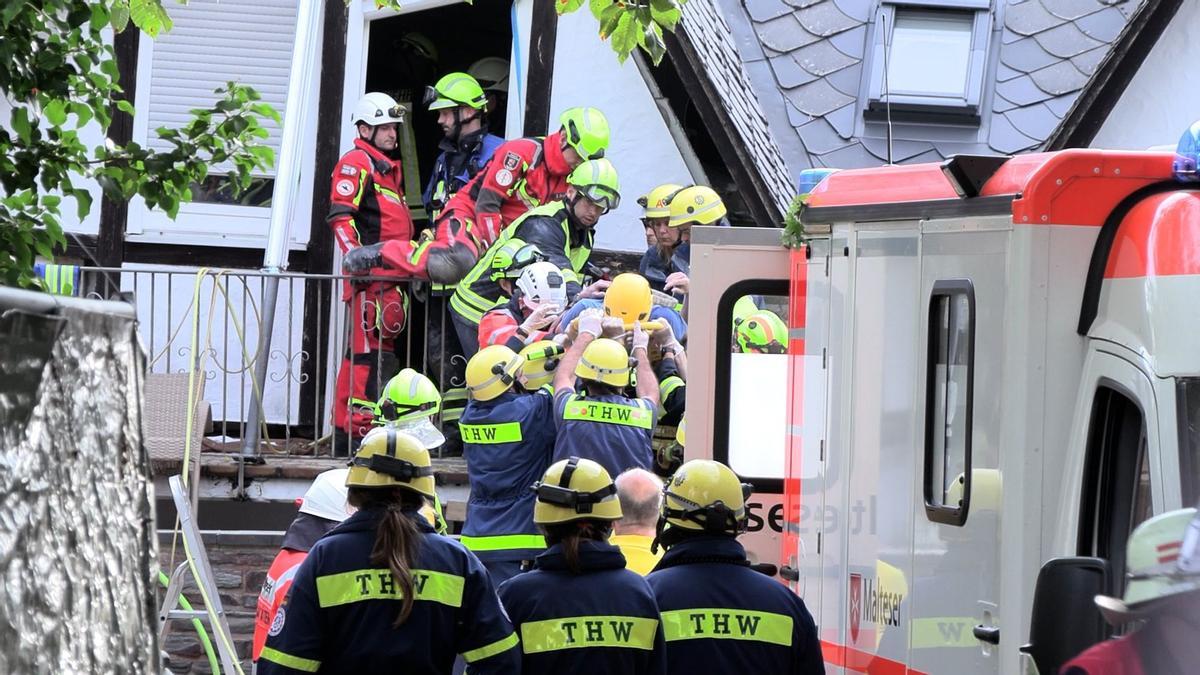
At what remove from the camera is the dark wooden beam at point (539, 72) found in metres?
12.9

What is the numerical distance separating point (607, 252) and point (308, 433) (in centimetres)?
256

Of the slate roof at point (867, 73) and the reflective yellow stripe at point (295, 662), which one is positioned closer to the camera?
the reflective yellow stripe at point (295, 662)

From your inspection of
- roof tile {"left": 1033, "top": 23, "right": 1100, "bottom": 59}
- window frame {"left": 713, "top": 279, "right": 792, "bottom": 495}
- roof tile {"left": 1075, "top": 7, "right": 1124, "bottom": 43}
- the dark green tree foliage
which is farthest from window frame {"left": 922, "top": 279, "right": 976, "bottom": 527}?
roof tile {"left": 1075, "top": 7, "right": 1124, "bottom": 43}

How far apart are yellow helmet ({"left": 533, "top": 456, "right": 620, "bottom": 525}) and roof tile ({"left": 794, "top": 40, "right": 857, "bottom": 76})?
37.4ft

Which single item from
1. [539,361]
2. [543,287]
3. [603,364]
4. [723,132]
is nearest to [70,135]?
[603,364]

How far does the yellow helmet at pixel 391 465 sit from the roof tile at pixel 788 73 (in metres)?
11.6

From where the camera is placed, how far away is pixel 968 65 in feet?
53.2

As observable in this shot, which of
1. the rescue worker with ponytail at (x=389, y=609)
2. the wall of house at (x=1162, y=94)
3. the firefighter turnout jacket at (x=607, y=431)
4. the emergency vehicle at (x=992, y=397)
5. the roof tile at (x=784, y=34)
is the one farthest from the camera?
the roof tile at (x=784, y=34)

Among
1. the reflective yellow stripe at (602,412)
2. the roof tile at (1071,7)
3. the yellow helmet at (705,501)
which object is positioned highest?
the roof tile at (1071,7)

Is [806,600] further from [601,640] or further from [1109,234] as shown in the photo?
[1109,234]

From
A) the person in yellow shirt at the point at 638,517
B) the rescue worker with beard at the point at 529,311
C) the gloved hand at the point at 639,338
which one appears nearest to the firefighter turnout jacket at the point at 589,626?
the person in yellow shirt at the point at 638,517

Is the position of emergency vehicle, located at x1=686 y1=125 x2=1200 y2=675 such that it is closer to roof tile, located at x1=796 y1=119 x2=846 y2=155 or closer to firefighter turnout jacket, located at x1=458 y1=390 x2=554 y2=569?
firefighter turnout jacket, located at x1=458 y1=390 x2=554 y2=569

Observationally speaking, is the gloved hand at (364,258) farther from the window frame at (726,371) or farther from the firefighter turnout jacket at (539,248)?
the window frame at (726,371)

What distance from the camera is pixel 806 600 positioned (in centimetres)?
643
